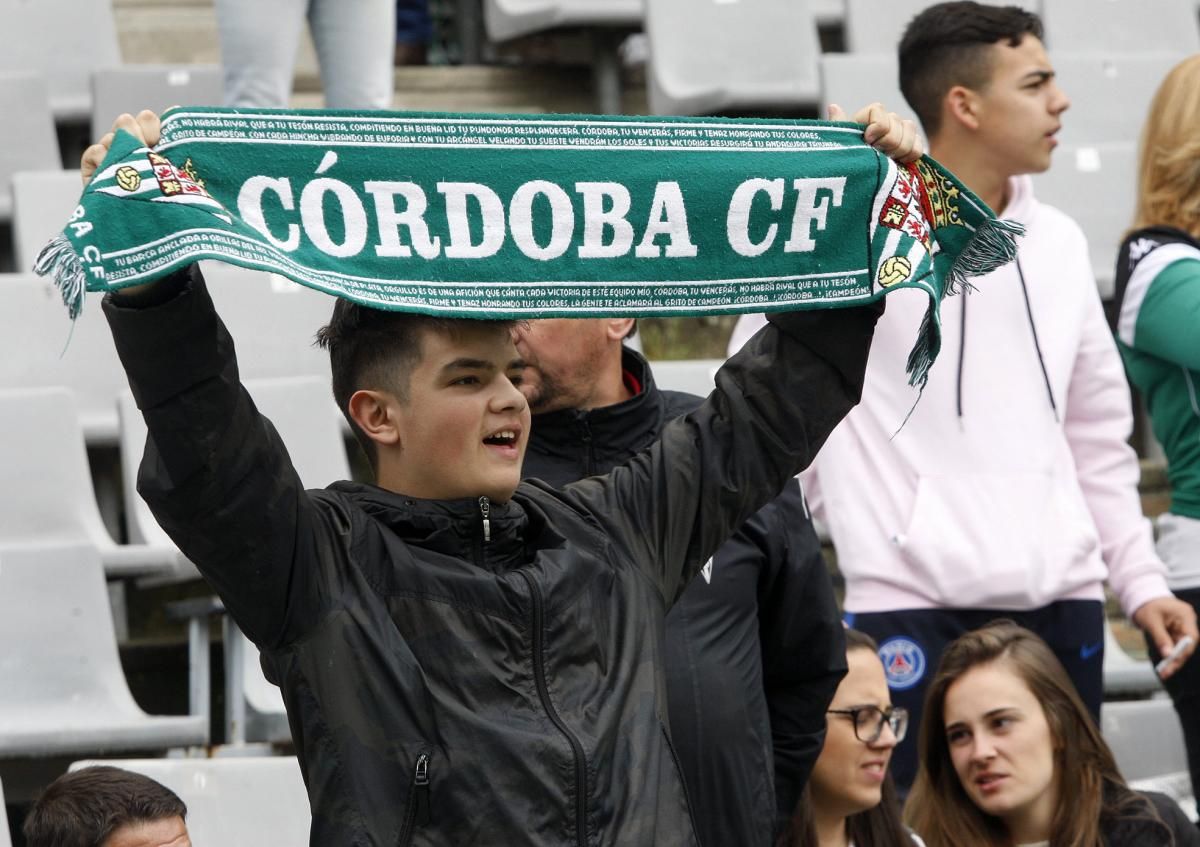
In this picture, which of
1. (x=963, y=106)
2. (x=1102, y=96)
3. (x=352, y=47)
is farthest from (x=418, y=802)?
(x=1102, y=96)

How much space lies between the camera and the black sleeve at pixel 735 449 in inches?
78.7

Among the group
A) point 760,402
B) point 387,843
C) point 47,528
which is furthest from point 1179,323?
point 47,528

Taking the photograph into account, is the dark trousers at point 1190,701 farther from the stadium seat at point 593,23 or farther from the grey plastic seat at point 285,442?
the stadium seat at point 593,23

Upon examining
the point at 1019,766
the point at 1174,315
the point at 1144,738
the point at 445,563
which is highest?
the point at 445,563

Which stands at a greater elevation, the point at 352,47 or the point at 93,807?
the point at 352,47

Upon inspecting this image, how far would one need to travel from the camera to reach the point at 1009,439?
3256 mm

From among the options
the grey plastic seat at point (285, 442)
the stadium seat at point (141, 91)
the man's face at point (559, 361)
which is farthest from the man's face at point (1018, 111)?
the stadium seat at point (141, 91)

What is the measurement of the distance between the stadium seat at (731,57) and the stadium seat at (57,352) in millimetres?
1797

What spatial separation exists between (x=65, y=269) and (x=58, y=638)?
7.13 feet

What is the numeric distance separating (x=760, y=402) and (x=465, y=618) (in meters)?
0.42

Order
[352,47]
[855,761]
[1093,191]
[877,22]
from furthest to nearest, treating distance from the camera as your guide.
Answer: [877,22], [1093,191], [352,47], [855,761]

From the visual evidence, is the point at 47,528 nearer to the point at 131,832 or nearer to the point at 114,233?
the point at 131,832

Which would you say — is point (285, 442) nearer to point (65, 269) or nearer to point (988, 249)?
point (988, 249)

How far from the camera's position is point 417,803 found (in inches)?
68.1
